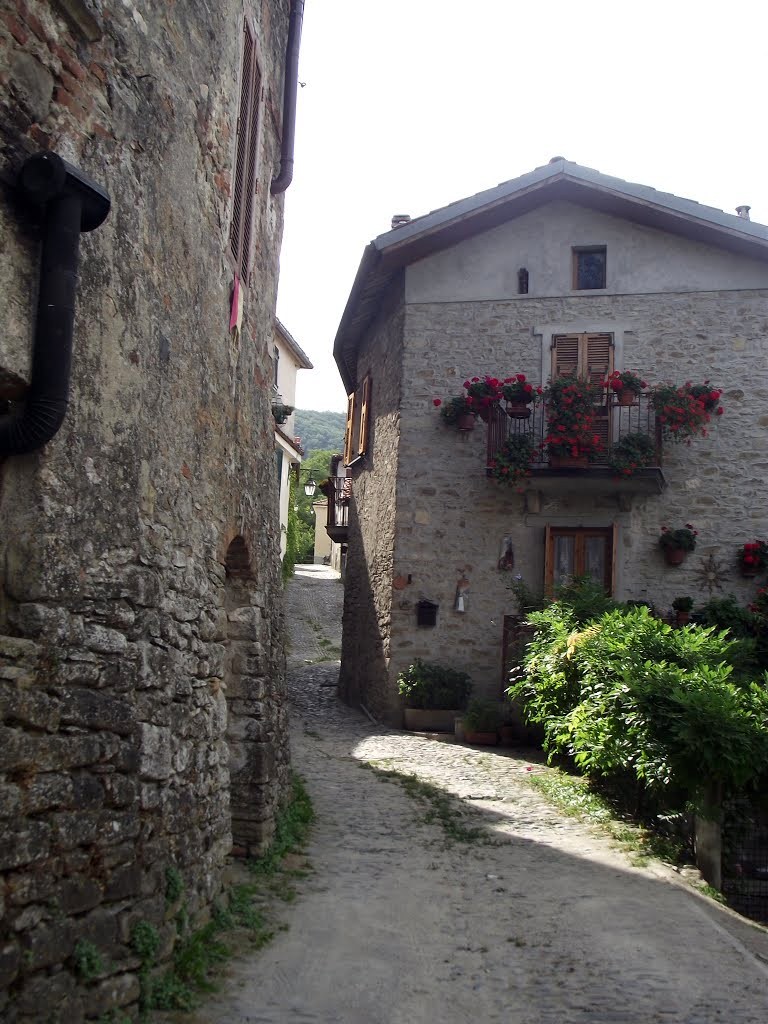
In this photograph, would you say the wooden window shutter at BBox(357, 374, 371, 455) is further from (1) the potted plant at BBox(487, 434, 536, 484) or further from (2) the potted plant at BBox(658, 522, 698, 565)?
(2) the potted plant at BBox(658, 522, 698, 565)

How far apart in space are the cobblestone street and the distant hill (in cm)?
6775

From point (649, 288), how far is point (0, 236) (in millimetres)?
11488

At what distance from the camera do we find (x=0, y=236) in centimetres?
324

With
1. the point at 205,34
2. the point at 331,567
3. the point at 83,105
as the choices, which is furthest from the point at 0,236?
the point at 331,567

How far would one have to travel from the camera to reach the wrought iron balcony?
487 inches

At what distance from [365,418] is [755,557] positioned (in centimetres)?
656

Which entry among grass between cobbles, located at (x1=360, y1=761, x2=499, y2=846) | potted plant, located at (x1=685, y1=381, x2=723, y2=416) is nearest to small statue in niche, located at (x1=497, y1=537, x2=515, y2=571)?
potted plant, located at (x1=685, y1=381, x2=723, y2=416)

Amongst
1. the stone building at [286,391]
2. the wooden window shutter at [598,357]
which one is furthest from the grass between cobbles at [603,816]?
the stone building at [286,391]

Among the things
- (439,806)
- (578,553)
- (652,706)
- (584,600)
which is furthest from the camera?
(578,553)

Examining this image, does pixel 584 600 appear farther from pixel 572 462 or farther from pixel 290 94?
pixel 290 94

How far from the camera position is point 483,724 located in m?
11.7

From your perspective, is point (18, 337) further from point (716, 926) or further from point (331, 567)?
point (331, 567)

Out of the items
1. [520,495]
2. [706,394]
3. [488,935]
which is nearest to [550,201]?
[706,394]

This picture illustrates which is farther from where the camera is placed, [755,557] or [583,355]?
[583,355]
